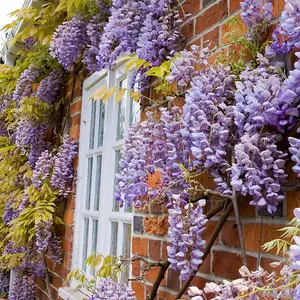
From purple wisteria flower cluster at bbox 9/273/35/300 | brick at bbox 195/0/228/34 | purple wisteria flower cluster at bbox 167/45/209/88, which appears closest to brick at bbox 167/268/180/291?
purple wisteria flower cluster at bbox 167/45/209/88

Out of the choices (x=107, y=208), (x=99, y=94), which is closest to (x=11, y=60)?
(x=107, y=208)

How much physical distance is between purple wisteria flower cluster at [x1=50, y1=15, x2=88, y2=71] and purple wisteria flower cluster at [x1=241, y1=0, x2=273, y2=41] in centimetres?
181

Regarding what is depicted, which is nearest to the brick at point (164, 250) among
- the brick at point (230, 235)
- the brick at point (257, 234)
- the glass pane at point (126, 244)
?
the brick at point (230, 235)

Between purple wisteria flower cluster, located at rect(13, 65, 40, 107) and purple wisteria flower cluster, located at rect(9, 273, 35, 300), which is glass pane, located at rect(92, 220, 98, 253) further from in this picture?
purple wisteria flower cluster, located at rect(13, 65, 40, 107)

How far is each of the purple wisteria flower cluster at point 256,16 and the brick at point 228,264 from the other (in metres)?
0.70

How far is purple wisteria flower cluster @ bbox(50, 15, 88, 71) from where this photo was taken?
3055mm

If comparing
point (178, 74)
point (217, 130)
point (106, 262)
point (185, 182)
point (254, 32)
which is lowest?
point (106, 262)

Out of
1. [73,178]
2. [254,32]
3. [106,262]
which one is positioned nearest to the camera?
[254,32]

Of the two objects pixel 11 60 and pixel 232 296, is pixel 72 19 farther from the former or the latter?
pixel 232 296

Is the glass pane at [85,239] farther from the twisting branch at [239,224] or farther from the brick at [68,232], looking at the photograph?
the twisting branch at [239,224]

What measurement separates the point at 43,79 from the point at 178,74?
2561 millimetres

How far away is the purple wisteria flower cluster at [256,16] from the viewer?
55.1 inches

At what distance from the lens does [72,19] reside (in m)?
3.11

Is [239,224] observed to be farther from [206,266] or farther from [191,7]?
[191,7]
